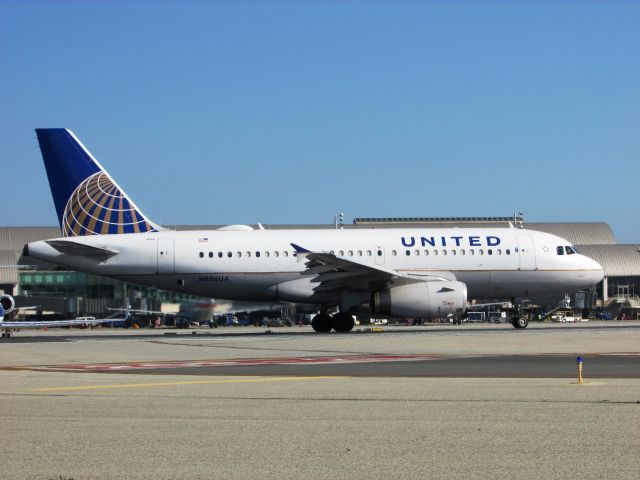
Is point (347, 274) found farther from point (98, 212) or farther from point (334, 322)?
point (98, 212)

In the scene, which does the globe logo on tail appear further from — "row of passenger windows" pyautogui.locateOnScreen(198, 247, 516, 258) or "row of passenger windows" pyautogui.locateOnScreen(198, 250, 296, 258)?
"row of passenger windows" pyautogui.locateOnScreen(198, 247, 516, 258)

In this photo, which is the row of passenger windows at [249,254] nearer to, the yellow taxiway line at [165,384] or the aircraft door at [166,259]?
the aircraft door at [166,259]

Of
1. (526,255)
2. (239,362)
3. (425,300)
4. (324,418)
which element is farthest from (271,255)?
(324,418)

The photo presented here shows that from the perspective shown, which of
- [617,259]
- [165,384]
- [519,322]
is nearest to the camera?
[165,384]

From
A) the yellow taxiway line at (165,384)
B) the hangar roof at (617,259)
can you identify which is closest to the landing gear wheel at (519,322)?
the yellow taxiway line at (165,384)

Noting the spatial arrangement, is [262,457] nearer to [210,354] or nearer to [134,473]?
→ [134,473]

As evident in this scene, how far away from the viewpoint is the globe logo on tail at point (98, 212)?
42.0 metres

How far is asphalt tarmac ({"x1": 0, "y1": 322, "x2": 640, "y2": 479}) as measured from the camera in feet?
31.0

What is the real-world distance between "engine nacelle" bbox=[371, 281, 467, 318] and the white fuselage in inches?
67.5

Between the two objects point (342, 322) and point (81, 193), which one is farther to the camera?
point (81, 193)

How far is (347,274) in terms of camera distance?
129ft

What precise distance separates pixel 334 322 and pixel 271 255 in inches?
156

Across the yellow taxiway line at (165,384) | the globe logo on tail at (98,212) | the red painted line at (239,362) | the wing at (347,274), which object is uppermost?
the globe logo on tail at (98,212)

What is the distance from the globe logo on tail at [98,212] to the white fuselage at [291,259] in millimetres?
759
